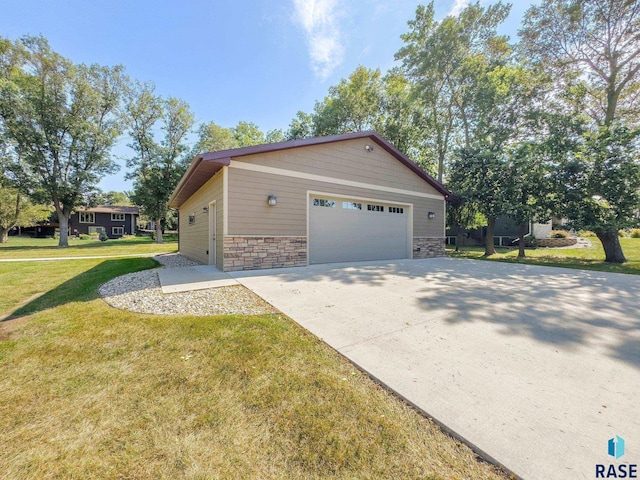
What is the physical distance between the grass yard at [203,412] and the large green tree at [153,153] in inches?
874

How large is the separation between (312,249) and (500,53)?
55.5 ft

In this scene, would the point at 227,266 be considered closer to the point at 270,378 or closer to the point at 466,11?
the point at 270,378

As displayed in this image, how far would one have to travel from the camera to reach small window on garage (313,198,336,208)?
8.26 meters

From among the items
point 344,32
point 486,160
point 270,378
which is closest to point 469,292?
point 270,378

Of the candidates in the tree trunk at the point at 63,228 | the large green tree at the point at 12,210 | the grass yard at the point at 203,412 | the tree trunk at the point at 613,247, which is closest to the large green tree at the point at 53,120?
the tree trunk at the point at 63,228

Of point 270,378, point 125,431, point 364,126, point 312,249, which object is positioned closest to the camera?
point 125,431

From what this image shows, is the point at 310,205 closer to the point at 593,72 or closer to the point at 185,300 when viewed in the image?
the point at 185,300

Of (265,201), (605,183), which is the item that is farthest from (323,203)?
(605,183)

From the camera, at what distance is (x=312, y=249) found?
27.0ft

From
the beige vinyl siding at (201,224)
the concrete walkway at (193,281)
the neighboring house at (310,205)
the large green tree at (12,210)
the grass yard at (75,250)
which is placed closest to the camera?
the concrete walkway at (193,281)

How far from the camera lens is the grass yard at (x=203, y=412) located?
1.38 m

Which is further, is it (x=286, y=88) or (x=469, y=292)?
(x=286, y=88)

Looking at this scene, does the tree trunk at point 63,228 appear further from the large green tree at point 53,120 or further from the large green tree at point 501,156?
the large green tree at point 501,156

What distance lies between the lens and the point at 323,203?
842 cm
